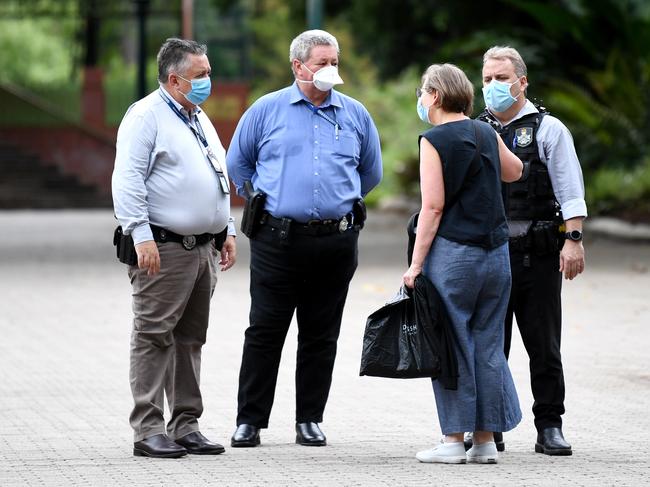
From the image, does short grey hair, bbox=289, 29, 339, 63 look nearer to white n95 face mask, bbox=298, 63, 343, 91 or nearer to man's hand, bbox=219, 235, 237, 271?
white n95 face mask, bbox=298, 63, 343, 91

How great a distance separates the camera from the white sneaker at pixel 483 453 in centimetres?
688

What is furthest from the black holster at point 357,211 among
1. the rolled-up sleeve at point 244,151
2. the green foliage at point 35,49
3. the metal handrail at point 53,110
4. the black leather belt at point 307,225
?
the green foliage at point 35,49

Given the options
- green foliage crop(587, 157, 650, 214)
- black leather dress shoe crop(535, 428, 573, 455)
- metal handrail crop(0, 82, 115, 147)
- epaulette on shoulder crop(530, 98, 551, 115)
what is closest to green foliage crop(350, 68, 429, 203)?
metal handrail crop(0, 82, 115, 147)

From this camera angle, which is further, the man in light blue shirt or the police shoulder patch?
the man in light blue shirt

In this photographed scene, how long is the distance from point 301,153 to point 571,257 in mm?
1414

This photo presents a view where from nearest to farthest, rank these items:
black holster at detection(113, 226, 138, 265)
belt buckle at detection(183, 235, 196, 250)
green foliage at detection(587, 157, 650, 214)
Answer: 1. black holster at detection(113, 226, 138, 265)
2. belt buckle at detection(183, 235, 196, 250)
3. green foliage at detection(587, 157, 650, 214)

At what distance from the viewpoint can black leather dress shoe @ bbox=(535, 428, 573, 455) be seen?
7.12m

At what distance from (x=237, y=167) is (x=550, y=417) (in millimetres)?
1996

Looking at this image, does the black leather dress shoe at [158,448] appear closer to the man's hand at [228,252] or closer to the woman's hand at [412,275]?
the man's hand at [228,252]

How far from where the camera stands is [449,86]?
22.2 feet

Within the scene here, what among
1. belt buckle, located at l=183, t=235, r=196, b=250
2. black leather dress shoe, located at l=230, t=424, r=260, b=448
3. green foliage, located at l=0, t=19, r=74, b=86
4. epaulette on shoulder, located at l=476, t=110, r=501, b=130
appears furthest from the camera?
green foliage, located at l=0, t=19, r=74, b=86

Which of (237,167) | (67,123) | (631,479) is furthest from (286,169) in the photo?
(67,123)

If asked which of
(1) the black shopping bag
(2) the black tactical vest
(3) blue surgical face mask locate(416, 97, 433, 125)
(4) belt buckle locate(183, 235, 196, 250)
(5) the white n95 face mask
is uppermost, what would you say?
(5) the white n95 face mask

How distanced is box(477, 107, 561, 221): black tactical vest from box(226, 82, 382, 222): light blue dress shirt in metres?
0.75
